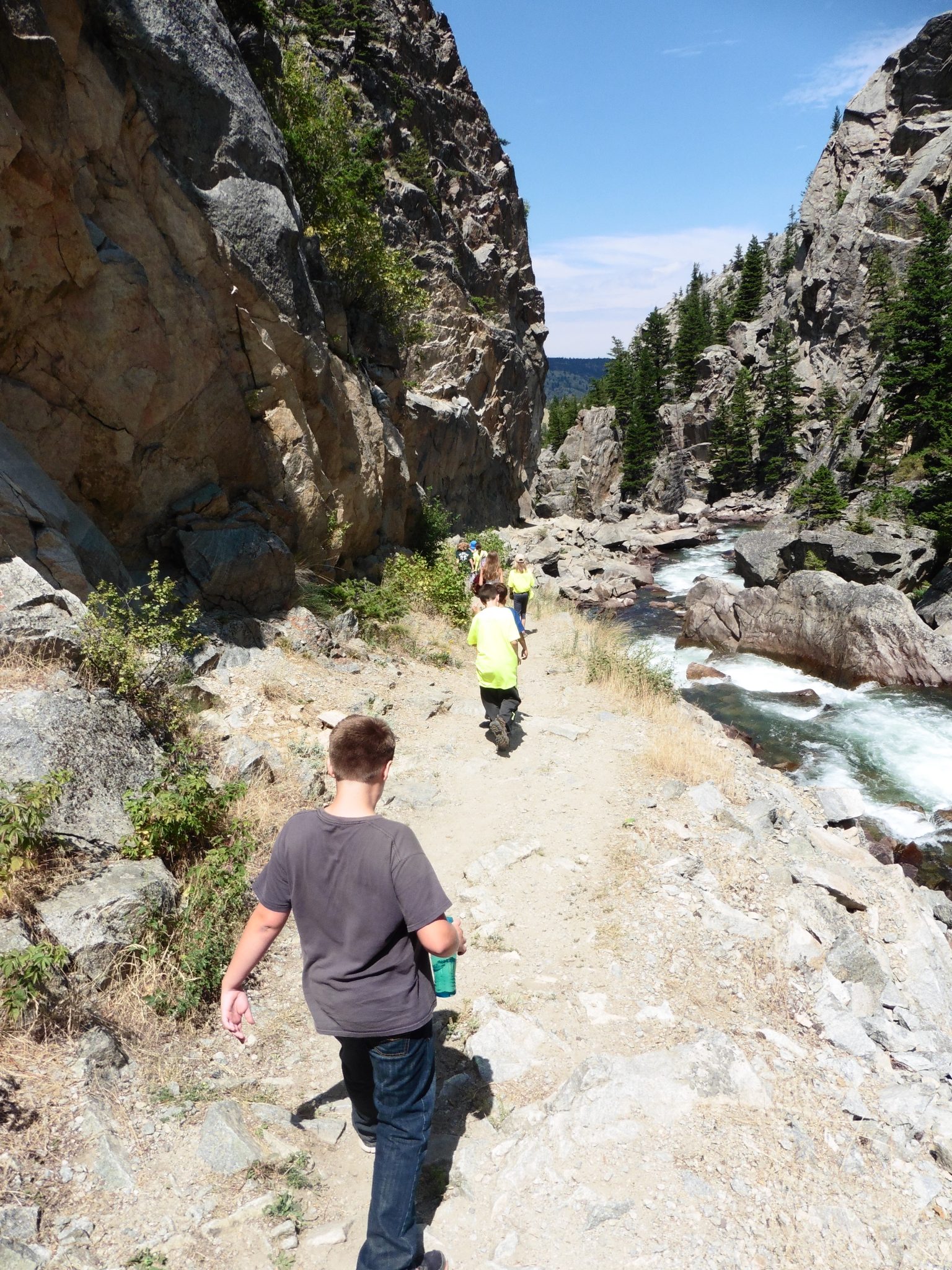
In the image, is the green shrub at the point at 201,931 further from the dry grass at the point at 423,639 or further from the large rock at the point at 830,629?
the large rock at the point at 830,629

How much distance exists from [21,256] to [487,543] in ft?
57.9

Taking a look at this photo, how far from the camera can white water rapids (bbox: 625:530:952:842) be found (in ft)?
43.2

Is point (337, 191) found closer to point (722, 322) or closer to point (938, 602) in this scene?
point (938, 602)

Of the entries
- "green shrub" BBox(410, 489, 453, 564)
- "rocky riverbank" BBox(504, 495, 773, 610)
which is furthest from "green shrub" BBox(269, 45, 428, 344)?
"rocky riverbank" BBox(504, 495, 773, 610)

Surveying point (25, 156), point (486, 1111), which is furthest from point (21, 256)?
point (486, 1111)

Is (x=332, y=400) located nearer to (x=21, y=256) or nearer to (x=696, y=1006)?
(x=21, y=256)

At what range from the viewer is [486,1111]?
3.94 metres

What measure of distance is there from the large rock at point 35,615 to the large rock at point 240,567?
332cm

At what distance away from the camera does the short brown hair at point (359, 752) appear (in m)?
2.79

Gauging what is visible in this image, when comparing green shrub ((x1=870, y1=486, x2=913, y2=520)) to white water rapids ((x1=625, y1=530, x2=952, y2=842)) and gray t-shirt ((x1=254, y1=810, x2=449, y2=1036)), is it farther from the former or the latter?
gray t-shirt ((x1=254, y1=810, x2=449, y2=1036))

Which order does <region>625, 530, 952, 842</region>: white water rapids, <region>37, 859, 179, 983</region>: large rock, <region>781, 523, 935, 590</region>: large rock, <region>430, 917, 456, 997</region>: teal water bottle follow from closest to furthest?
1. <region>430, 917, 456, 997</region>: teal water bottle
2. <region>37, 859, 179, 983</region>: large rock
3. <region>625, 530, 952, 842</region>: white water rapids
4. <region>781, 523, 935, 590</region>: large rock

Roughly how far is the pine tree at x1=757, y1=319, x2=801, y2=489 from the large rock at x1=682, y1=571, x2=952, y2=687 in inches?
1413

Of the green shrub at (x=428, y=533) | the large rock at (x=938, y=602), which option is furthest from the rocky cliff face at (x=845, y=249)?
the green shrub at (x=428, y=533)

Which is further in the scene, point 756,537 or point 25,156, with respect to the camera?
point 756,537
